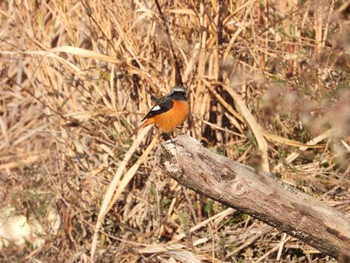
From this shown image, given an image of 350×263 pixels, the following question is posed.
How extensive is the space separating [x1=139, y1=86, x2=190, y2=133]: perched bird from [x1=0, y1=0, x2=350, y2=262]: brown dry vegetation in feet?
1.10

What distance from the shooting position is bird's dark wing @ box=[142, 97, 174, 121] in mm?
4590

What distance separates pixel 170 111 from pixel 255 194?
1235 millimetres

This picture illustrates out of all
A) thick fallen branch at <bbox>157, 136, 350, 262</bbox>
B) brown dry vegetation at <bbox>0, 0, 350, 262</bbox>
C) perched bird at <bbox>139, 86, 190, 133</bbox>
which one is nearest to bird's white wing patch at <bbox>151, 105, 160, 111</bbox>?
perched bird at <bbox>139, 86, 190, 133</bbox>

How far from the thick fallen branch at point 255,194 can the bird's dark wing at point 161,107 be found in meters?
1.04

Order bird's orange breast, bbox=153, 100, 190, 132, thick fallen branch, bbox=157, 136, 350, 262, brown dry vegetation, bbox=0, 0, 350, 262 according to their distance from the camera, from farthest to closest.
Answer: brown dry vegetation, bbox=0, 0, 350, 262
bird's orange breast, bbox=153, 100, 190, 132
thick fallen branch, bbox=157, 136, 350, 262

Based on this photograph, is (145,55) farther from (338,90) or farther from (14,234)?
(14,234)

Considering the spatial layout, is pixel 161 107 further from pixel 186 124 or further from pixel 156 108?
pixel 186 124

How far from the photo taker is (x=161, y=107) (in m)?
4.63

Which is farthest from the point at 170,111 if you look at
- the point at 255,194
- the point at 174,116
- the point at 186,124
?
the point at 255,194

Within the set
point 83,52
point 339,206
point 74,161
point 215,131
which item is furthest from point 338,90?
point 74,161

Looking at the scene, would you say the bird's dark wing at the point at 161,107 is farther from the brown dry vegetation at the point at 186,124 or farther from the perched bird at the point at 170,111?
the brown dry vegetation at the point at 186,124

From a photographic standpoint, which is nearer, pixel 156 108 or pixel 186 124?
pixel 156 108

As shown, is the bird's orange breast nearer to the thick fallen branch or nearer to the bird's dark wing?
the bird's dark wing

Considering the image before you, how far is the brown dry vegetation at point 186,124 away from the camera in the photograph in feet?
15.7
